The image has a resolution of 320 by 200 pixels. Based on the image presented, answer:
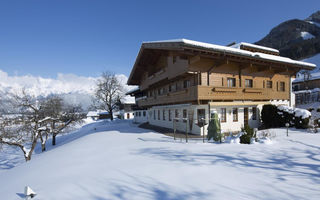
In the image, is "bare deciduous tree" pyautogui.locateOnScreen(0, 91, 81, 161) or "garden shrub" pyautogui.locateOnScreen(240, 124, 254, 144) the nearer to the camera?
"garden shrub" pyautogui.locateOnScreen(240, 124, 254, 144)

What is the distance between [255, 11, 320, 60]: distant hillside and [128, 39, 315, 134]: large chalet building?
49.8 meters

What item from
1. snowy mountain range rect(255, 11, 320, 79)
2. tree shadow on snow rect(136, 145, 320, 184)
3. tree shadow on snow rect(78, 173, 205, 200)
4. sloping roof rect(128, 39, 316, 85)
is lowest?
tree shadow on snow rect(78, 173, 205, 200)

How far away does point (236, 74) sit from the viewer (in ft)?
48.2

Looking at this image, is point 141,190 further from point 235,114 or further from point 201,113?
point 235,114

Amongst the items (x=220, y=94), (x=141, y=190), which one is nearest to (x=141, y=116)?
(x=220, y=94)

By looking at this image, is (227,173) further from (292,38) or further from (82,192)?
(292,38)

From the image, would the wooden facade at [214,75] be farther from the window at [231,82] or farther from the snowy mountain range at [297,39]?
the snowy mountain range at [297,39]

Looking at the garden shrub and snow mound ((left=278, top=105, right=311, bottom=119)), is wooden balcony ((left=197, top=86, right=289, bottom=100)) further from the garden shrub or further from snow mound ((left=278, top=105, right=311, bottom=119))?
the garden shrub

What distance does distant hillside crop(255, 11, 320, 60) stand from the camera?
51787mm

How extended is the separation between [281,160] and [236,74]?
1047 cm

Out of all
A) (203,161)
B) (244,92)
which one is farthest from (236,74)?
(203,161)

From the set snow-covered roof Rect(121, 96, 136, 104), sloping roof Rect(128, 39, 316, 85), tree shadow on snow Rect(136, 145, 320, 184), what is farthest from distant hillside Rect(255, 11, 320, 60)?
tree shadow on snow Rect(136, 145, 320, 184)

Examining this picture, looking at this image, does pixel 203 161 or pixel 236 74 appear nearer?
pixel 203 161

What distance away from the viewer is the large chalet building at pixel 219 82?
12039mm
